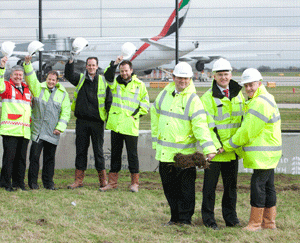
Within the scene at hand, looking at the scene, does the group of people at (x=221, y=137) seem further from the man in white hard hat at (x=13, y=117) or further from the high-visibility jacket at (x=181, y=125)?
the man in white hard hat at (x=13, y=117)

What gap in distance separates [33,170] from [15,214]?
59.9 inches

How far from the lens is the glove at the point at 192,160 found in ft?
15.5

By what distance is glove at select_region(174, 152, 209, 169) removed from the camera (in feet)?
15.5

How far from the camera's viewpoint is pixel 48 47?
29.6 feet

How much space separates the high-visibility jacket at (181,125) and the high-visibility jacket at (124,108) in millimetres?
1771

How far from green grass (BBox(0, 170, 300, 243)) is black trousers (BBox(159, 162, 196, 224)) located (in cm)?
16

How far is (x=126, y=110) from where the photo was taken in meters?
6.75

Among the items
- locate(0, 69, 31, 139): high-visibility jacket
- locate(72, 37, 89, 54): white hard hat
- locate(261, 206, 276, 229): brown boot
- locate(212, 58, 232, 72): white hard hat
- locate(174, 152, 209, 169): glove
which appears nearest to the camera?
locate(174, 152, 209, 169): glove

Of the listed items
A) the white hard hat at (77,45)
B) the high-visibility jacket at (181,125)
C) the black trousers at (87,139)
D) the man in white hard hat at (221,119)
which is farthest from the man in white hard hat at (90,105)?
the man in white hard hat at (221,119)

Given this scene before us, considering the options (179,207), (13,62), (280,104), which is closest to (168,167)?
(179,207)

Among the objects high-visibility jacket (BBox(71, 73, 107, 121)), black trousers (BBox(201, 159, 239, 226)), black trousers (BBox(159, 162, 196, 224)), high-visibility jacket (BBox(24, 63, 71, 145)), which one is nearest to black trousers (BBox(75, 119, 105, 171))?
high-visibility jacket (BBox(71, 73, 107, 121))

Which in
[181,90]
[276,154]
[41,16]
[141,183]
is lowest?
[141,183]

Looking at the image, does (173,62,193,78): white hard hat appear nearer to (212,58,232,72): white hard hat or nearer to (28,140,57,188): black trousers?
(212,58,232,72): white hard hat

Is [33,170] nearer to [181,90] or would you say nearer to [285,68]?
[181,90]
